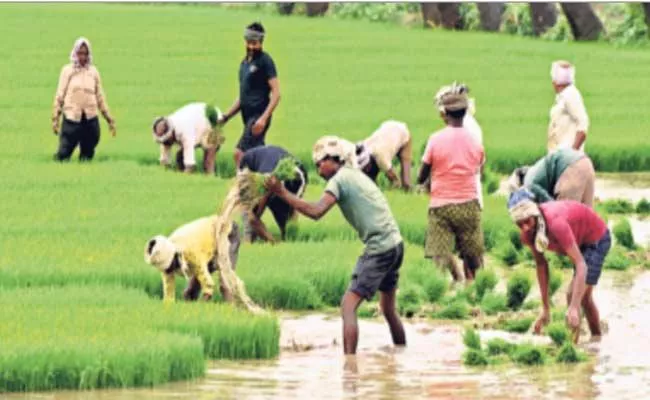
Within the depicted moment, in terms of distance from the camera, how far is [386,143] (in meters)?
20.6

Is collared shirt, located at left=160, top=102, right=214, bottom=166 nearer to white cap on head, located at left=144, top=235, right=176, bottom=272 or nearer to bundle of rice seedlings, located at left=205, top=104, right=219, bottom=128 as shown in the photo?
bundle of rice seedlings, located at left=205, top=104, right=219, bottom=128

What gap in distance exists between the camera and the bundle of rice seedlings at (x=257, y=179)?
44.5 ft

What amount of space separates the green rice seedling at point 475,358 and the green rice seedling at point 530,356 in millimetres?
205

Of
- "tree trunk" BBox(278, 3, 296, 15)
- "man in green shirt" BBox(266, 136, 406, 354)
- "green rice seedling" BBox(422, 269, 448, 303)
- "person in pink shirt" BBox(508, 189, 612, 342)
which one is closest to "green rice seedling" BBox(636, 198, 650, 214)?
"green rice seedling" BBox(422, 269, 448, 303)

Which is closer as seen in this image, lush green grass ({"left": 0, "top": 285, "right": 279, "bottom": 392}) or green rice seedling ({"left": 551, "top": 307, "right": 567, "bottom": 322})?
lush green grass ({"left": 0, "top": 285, "right": 279, "bottom": 392})

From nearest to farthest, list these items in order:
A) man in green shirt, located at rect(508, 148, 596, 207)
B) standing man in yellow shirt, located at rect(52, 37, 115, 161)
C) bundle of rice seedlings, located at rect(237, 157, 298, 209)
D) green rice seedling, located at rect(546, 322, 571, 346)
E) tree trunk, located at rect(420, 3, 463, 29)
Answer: green rice seedling, located at rect(546, 322, 571, 346), bundle of rice seedlings, located at rect(237, 157, 298, 209), man in green shirt, located at rect(508, 148, 596, 207), standing man in yellow shirt, located at rect(52, 37, 115, 161), tree trunk, located at rect(420, 3, 463, 29)

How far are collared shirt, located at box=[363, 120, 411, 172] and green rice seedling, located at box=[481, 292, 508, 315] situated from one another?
520 centimetres

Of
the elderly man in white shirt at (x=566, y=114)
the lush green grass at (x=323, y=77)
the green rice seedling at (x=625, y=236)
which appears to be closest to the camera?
the elderly man in white shirt at (x=566, y=114)

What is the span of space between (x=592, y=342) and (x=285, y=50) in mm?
29627

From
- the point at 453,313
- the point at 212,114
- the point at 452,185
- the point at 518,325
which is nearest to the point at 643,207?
the point at 212,114

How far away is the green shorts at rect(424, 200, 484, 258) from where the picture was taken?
52.5 ft

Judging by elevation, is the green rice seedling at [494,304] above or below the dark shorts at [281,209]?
below

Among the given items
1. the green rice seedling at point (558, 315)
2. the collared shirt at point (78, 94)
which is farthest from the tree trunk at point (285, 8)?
the green rice seedling at point (558, 315)

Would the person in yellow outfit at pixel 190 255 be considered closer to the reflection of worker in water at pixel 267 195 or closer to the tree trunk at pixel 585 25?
the reflection of worker in water at pixel 267 195
